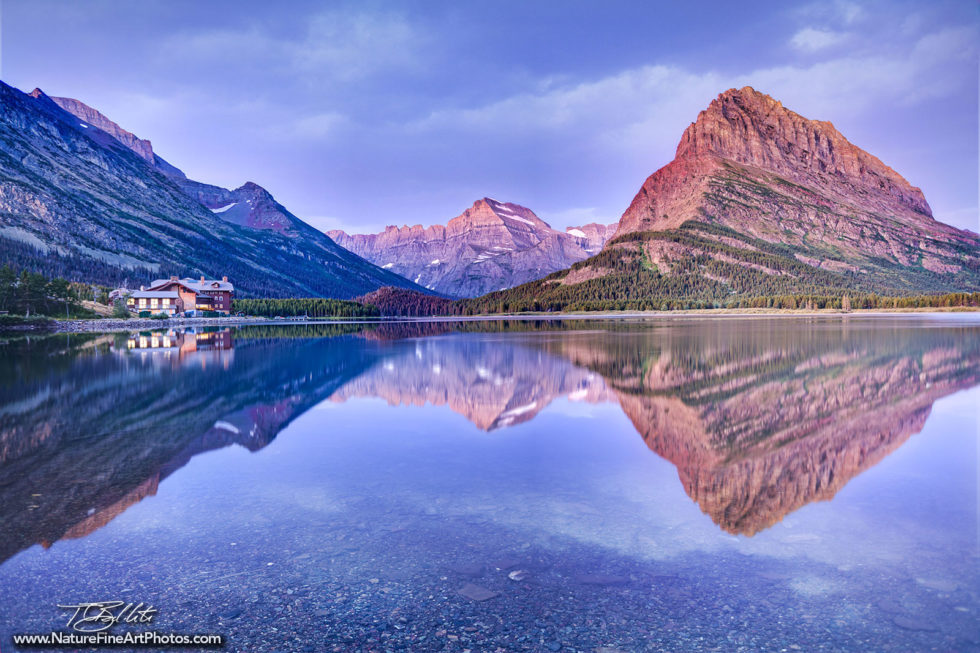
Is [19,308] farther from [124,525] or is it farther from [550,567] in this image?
[550,567]

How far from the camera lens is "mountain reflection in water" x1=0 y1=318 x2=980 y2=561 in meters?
14.2

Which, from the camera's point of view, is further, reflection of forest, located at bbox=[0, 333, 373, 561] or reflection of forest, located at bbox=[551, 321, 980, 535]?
reflection of forest, located at bbox=[551, 321, 980, 535]

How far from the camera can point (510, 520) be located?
12.2 meters

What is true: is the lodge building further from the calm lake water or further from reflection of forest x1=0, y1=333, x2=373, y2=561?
the calm lake water

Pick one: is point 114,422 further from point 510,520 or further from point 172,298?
point 172,298

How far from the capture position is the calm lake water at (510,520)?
825cm

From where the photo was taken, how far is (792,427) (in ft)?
66.2

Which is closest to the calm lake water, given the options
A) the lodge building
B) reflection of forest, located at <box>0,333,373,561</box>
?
reflection of forest, located at <box>0,333,373,561</box>

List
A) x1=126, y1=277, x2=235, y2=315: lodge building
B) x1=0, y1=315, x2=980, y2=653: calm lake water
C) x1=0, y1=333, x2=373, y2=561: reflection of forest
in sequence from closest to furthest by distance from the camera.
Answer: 1. x1=0, y1=315, x2=980, y2=653: calm lake water
2. x1=0, y1=333, x2=373, y2=561: reflection of forest
3. x1=126, y1=277, x2=235, y2=315: lodge building

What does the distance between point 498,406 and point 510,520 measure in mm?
14311
